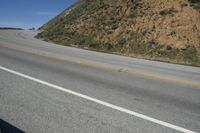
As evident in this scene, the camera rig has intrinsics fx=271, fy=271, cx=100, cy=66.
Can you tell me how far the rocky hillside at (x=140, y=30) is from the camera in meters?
22.8

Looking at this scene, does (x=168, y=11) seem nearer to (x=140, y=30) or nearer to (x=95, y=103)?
(x=140, y=30)

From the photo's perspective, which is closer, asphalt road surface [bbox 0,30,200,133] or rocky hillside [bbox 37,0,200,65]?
asphalt road surface [bbox 0,30,200,133]

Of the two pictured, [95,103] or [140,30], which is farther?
[140,30]

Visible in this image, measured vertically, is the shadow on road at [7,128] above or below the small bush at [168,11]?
below

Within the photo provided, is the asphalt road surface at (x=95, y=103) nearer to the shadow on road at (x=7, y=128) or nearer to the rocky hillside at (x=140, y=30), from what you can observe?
the shadow on road at (x=7, y=128)

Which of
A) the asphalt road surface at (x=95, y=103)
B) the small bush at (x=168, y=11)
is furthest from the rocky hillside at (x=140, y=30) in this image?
the asphalt road surface at (x=95, y=103)

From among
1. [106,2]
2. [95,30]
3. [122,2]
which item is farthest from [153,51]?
[106,2]

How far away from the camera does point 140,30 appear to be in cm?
2706

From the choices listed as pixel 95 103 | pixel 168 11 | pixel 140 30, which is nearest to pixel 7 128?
pixel 95 103

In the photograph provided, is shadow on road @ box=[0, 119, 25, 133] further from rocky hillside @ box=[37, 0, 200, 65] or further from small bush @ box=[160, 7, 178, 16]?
small bush @ box=[160, 7, 178, 16]

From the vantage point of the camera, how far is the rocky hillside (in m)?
22.8

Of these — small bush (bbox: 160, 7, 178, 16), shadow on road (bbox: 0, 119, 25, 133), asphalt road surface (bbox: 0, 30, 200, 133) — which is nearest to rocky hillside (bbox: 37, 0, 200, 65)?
small bush (bbox: 160, 7, 178, 16)

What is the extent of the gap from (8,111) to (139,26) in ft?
77.3

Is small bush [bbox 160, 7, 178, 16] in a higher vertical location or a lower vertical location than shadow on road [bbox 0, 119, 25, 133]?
higher
